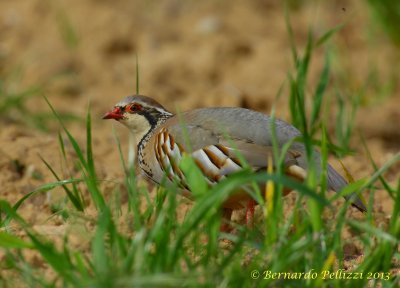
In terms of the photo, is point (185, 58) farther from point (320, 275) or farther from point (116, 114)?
point (320, 275)

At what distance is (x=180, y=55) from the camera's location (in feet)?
27.0

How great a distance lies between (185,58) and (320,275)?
5.26m

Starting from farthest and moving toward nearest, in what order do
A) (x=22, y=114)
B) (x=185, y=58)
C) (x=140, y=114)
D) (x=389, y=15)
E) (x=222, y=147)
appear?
1. (x=185, y=58)
2. (x=389, y=15)
3. (x=22, y=114)
4. (x=140, y=114)
5. (x=222, y=147)

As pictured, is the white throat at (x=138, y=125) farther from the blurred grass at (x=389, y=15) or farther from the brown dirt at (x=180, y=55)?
the blurred grass at (x=389, y=15)

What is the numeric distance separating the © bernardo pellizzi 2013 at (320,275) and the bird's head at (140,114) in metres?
1.77

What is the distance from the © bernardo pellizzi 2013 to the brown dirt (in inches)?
112

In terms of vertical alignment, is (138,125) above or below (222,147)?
below

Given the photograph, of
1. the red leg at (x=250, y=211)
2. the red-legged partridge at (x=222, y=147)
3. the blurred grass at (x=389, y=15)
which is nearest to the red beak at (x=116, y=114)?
the red-legged partridge at (x=222, y=147)

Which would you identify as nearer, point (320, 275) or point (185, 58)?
point (320, 275)

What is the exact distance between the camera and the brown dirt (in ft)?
23.3

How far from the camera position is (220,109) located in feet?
14.3

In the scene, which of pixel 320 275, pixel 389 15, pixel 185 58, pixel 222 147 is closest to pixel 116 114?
pixel 222 147

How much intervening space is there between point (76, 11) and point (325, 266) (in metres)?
6.18

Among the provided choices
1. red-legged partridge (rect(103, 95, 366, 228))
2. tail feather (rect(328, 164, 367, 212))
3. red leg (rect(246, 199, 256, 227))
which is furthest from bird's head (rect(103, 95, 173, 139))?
tail feather (rect(328, 164, 367, 212))
